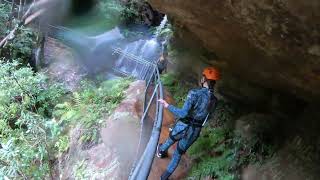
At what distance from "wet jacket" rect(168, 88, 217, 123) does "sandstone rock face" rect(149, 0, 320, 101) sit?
81 cm

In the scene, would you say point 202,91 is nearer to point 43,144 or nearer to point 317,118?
point 317,118

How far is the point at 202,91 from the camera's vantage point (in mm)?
6664

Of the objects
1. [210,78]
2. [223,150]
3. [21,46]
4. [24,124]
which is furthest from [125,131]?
[21,46]

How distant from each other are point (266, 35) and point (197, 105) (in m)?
2.14

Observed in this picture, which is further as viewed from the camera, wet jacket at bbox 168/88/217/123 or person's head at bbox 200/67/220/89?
person's head at bbox 200/67/220/89

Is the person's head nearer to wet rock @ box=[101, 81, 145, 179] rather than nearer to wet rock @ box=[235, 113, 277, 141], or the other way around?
wet rock @ box=[235, 113, 277, 141]

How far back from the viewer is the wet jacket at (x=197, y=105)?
6578mm

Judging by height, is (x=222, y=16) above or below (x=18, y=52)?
above

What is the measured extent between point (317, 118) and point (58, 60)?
38.4ft

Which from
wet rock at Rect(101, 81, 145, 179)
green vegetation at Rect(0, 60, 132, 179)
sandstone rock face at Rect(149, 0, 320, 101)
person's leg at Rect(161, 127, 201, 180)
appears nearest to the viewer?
sandstone rock face at Rect(149, 0, 320, 101)

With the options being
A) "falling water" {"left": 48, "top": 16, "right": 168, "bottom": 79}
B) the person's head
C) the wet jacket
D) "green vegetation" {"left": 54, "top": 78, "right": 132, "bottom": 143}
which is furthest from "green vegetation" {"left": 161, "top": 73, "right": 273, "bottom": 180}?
"falling water" {"left": 48, "top": 16, "right": 168, "bottom": 79}

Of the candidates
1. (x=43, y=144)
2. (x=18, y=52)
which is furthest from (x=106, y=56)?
(x=43, y=144)

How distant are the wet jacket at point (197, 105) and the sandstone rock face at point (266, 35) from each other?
805 mm

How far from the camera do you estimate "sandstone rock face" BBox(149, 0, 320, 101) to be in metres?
4.14
